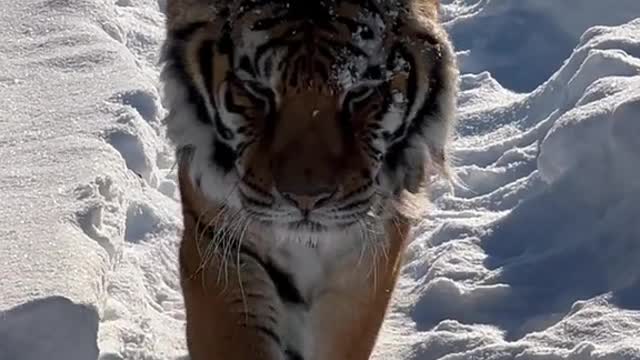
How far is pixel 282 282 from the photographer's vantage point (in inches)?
135

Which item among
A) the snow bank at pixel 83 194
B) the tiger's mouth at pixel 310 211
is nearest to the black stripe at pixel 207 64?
the tiger's mouth at pixel 310 211

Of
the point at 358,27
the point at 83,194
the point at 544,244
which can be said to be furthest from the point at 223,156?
the point at 544,244

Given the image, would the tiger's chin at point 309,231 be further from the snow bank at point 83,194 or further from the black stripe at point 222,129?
the snow bank at point 83,194

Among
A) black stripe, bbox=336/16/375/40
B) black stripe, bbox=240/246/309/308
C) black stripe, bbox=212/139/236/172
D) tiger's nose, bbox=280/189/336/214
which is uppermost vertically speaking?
black stripe, bbox=336/16/375/40

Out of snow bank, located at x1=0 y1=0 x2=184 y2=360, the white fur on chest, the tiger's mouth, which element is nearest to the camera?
the tiger's mouth

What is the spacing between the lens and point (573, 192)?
14.5 ft

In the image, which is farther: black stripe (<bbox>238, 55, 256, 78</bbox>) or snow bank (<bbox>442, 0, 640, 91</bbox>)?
snow bank (<bbox>442, 0, 640, 91</bbox>)

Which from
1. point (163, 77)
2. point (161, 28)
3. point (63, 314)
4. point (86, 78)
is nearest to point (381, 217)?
point (163, 77)

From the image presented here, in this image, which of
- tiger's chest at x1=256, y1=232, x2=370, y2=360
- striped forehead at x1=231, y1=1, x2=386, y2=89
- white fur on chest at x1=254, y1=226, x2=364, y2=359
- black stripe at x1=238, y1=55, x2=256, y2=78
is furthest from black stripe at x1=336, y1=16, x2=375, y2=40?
tiger's chest at x1=256, y1=232, x2=370, y2=360

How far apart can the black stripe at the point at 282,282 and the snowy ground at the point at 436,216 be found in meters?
0.51

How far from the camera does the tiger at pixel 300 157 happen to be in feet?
9.74

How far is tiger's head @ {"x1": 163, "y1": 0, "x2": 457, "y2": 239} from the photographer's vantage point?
2941mm

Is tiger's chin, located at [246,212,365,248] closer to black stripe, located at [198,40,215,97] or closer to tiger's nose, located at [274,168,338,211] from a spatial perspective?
tiger's nose, located at [274,168,338,211]

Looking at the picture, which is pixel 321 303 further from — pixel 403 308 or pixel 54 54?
pixel 54 54
